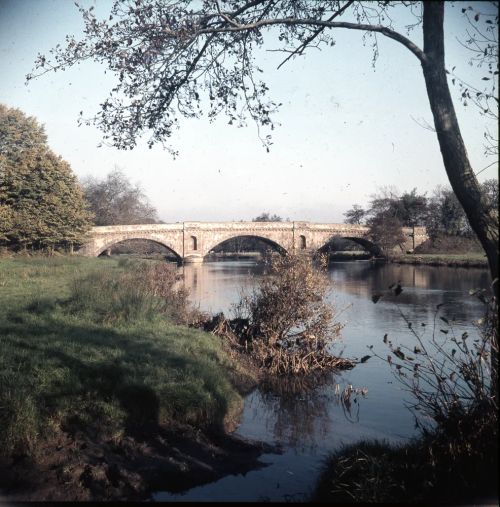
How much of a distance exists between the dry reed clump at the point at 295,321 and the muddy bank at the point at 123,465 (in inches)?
144

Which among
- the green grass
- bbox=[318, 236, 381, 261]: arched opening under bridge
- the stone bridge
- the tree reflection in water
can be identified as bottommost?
the tree reflection in water

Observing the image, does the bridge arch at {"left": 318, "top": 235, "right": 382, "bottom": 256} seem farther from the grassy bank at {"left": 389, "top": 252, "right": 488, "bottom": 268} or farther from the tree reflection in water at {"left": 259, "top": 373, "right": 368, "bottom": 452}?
the tree reflection in water at {"left": 259, "top": 373, "right": 368, "bottom": 452}

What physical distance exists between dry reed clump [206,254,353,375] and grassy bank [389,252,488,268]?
2023cm

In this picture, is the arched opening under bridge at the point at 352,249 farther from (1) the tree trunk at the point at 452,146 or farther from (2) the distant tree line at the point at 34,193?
(1) the tree trunk at the point at 452,146

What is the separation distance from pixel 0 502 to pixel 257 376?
210 inches

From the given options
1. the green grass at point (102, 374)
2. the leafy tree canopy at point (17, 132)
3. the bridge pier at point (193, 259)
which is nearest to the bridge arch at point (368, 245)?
the bridge pier at point (193, 259)

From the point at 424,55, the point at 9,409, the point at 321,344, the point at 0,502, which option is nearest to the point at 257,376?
the point at 321,344

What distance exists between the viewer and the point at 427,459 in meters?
3.54

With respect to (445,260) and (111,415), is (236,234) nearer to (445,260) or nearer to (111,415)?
(445,260)

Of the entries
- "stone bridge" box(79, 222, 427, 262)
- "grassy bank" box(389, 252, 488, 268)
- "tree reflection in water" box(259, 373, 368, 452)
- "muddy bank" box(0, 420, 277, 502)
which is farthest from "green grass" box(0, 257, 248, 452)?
"stone bridge" box(79, 222, 427, 262)

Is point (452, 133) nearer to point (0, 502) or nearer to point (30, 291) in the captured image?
point (0, 502)

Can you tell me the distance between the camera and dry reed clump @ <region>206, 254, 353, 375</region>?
31.6ft

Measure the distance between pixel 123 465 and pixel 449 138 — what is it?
13.8ft

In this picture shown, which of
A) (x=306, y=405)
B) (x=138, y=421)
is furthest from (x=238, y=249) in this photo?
(x=138, y=421)
